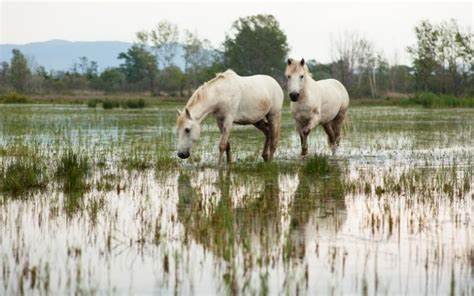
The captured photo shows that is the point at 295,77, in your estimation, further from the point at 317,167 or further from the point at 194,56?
the point at 194,56

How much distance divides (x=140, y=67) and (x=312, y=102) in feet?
286

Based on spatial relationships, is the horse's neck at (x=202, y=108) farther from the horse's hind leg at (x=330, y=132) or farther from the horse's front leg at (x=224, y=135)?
the horse's hind leg at (x=330, y=132)

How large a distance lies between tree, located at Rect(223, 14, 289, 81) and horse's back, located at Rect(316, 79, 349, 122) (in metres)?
74.9

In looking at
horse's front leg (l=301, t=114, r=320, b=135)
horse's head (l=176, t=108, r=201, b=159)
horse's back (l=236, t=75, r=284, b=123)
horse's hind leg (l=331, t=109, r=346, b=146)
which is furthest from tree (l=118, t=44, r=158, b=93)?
horse's head (l=176, t=108, r=201, b=159)

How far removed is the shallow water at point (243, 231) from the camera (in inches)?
217

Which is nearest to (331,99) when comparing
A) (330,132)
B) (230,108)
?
(330,132)

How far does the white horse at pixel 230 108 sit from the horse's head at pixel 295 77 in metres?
0.57

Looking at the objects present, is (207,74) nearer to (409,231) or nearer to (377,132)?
(377,132)

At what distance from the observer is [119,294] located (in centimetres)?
523

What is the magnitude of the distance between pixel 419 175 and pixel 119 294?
722 cm

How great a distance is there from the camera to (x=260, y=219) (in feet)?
25.7

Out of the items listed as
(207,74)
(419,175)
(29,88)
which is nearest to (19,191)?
(419,175)

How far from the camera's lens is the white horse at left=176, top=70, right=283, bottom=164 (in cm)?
1240

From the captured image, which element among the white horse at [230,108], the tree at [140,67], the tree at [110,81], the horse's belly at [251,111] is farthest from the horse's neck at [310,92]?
the tree at [140,67]
